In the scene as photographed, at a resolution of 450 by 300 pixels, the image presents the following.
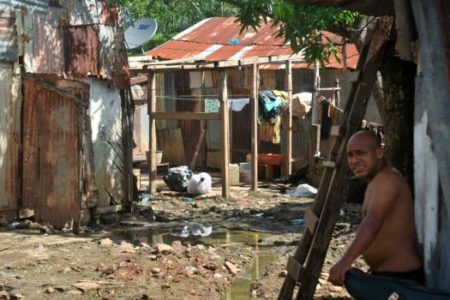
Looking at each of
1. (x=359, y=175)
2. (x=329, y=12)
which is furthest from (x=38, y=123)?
(x=359, y=175)

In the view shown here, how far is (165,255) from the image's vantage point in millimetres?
8461

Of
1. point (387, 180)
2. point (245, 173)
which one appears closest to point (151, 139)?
point (245, 173)

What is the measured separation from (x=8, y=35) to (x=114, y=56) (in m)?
2.01

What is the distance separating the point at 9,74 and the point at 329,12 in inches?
215

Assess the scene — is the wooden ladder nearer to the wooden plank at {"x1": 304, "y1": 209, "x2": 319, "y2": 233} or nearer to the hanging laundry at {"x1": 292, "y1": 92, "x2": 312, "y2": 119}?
the wooden plank at {"x1": 304, "y1": 209, "x2": 319, "y2": 233}

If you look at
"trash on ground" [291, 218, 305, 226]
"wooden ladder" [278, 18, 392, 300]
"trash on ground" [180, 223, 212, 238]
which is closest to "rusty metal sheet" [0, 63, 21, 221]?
"trash on ground" [180, 223, 212, 238]

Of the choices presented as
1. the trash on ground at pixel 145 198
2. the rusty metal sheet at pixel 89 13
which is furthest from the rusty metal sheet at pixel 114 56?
the trash on ground at pixel 145 198

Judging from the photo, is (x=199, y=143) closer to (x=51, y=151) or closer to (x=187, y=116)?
(x=187, y=116)

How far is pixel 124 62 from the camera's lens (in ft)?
40.8

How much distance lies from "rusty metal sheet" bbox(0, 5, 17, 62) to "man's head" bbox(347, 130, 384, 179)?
25.2 ft

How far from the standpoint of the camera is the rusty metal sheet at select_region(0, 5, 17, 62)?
35.3 feet

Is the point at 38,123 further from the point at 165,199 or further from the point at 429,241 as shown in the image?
the point at 429,241

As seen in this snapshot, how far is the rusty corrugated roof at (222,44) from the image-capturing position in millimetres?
19750

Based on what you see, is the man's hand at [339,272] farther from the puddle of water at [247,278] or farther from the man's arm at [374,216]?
the puddle of water at [247,278]
